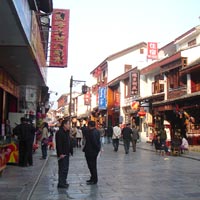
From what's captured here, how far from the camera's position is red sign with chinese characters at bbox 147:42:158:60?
3872cm

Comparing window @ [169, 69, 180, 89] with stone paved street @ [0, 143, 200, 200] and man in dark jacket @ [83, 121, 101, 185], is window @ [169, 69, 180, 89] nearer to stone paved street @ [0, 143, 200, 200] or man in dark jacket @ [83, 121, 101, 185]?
stone paved street @ [0, 143, 200, 200]

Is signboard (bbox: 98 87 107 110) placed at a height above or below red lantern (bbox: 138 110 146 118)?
above

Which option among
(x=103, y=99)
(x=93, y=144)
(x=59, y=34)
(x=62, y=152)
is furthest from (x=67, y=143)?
(x=103, y=99)

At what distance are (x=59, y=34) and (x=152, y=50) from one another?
817 inches

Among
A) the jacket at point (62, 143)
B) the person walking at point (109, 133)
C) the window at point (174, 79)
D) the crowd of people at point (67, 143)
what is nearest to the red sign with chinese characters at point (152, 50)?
the window at point (174, 79)

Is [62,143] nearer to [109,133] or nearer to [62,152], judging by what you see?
[62,152]

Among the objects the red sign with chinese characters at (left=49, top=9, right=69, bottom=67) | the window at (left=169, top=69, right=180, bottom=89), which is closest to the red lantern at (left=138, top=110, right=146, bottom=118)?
the window at (left=169, top=69, right=180, bottom=89)

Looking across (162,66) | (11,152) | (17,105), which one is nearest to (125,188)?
(11,152)

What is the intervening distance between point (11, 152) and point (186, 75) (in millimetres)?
15975

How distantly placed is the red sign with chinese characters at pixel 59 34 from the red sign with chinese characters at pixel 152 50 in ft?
65.1

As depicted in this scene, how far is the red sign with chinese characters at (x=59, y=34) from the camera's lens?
19781 millimetres

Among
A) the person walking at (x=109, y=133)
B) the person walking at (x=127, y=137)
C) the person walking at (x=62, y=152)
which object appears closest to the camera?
the person walking at (x=62, y=152)

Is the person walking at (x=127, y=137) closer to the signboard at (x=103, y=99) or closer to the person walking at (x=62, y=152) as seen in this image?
the person walking at (x=62, y=152)

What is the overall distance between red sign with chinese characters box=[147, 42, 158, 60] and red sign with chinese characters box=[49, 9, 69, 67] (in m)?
19.8
